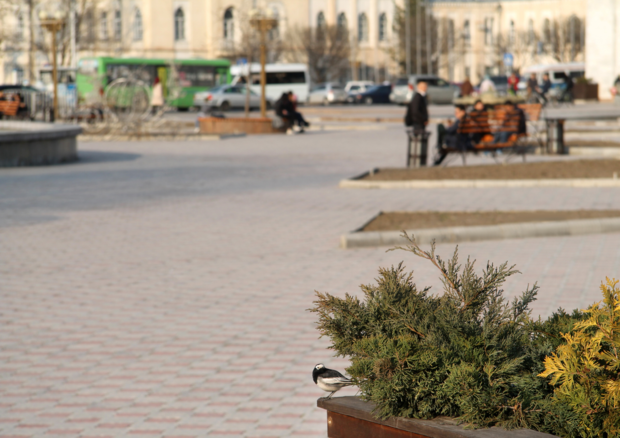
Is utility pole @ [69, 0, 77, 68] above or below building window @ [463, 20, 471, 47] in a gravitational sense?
below

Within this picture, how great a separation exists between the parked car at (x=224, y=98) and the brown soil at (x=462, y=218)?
4000cm

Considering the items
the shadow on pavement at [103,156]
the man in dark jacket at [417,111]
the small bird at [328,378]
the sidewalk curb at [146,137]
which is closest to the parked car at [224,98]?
the sidewalk curb at [146,137]

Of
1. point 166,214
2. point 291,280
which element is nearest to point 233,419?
point 291,280

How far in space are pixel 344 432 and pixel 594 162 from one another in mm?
13663

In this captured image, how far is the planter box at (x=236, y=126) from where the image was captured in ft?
90.6

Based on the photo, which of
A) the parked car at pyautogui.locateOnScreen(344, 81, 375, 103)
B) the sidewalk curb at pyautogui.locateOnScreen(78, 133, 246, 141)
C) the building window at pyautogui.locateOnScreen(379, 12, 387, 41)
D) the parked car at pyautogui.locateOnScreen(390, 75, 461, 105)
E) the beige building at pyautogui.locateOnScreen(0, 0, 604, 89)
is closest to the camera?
the sidewalk curb at pyautogui.locateOnScreen(78, 133, 246, 141)

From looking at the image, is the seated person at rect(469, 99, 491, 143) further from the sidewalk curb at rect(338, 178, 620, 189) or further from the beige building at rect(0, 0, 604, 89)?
the beige building at rect(0, 0, 604, 89)

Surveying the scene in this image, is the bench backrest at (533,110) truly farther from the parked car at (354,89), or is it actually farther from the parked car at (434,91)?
the parked car at (354,89)

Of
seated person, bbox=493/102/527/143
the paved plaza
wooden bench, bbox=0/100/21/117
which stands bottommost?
the paved plaza

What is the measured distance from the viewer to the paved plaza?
4.34 m

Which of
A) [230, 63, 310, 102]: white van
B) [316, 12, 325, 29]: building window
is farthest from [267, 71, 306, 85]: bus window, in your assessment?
[316, 12, 325, 29]: building window

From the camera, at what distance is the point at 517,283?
6.94m

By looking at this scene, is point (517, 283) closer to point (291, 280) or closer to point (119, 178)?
point (291, 280)

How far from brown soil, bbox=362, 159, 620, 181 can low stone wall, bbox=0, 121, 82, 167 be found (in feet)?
24.4
